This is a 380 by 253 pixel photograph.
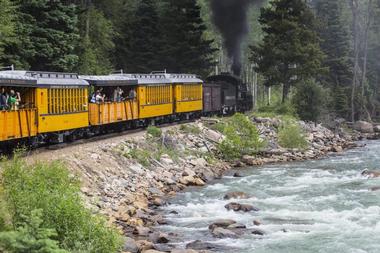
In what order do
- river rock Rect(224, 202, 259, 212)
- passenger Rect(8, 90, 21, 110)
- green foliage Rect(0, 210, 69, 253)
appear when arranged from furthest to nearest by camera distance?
river rock Rect(224, 202, 259, 212) < passenger Rect(8, 90, 21, 110) < green foliage Rect(0, 210, 69, 253)

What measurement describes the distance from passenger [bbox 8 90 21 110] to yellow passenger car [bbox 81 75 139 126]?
6437 mm

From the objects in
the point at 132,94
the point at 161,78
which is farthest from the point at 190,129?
the point at 132,94

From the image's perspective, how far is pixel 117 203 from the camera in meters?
19.8

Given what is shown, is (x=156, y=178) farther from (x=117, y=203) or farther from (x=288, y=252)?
(x=288, y=252)

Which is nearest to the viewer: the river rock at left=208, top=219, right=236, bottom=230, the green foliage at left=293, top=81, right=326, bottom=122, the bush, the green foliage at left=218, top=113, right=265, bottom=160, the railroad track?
the bush

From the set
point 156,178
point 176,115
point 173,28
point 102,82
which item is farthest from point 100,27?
point 156,178

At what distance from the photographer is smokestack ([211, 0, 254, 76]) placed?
1966 inches

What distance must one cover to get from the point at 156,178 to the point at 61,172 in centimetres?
1047

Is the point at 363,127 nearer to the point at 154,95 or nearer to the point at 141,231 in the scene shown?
the point at 154,95

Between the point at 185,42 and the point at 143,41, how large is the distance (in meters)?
5.21

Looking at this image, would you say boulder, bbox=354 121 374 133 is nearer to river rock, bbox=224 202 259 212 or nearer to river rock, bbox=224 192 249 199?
river rock, bbox=224 192 249 199

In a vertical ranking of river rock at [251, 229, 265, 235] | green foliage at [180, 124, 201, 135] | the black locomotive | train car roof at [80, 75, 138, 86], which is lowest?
river rock at [251, 229, 265, 235]

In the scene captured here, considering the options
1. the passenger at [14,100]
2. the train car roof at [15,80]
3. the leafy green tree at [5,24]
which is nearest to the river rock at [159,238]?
the passenger at [14,100]

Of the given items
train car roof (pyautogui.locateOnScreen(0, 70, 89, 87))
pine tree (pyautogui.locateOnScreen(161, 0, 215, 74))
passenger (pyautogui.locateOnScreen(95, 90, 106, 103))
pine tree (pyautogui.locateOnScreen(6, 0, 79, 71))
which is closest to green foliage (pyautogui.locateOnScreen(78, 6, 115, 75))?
A: pine tree (pyautogui.locateOnScreen(161, 0, 215, 74))
